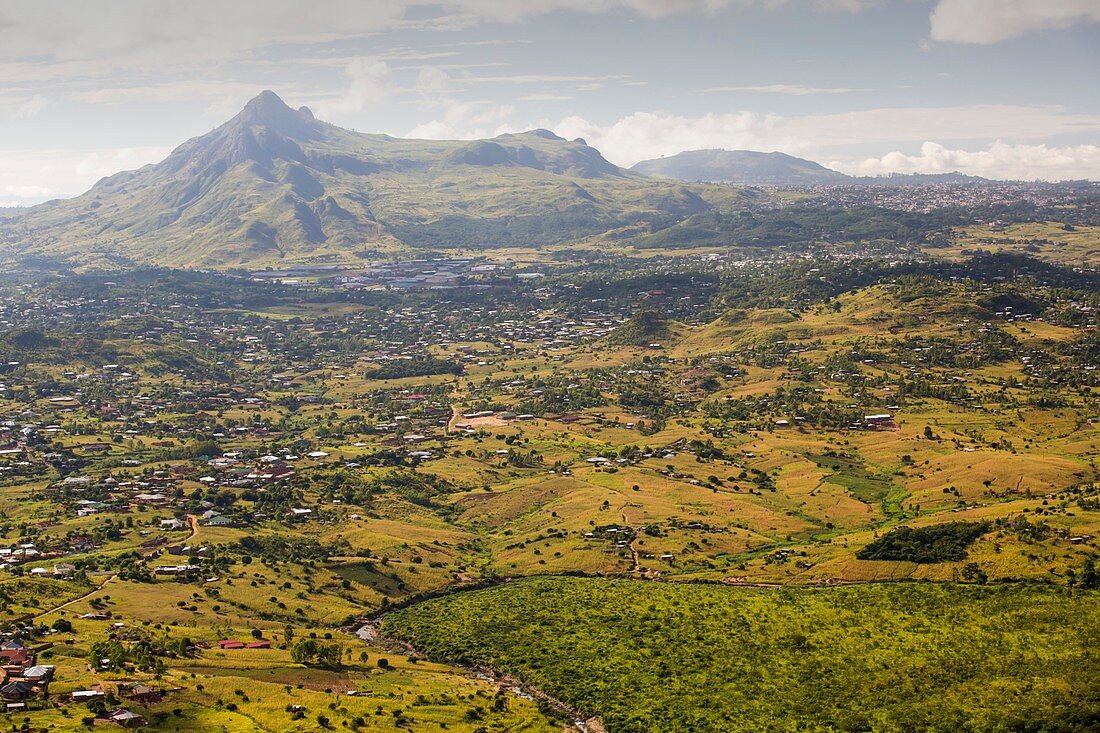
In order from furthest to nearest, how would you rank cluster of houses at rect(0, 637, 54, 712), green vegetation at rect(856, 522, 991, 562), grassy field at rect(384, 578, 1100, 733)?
green vegetation at rect(856, 522, 991, 562) → grassy field at rect(384, 578, 1100, 733) → cluster of houses at rect(0, 637, 54, 712)

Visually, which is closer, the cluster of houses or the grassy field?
the cluster of houses

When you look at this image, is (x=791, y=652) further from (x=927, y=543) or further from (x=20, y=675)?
(x=20, y=675)

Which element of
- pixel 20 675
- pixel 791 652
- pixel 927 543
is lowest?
pixel 791 652

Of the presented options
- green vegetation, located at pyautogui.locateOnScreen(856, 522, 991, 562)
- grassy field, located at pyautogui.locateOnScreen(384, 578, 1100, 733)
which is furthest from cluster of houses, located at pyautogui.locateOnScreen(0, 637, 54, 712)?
green vegetation, located at pyautogui.locateOnScreen(856, 522, 991, 562)

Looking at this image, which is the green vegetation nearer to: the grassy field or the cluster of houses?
the grassy field

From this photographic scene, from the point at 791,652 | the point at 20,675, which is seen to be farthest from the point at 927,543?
the point at 20,675

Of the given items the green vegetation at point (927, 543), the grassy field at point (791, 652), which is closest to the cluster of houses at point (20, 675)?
the grassy field at point (791, 652)

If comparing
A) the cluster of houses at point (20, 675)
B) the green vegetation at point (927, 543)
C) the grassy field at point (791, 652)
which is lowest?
the grassy field at point (791, 652)

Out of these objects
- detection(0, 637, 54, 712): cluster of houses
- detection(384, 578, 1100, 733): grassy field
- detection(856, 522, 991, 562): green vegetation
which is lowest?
detection(384, 578, 1100, 733): grassy field

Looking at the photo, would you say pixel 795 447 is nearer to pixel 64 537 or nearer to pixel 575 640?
pixel 575 640

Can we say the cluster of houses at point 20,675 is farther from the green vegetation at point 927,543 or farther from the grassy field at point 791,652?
the green vegetation at point 927,543
